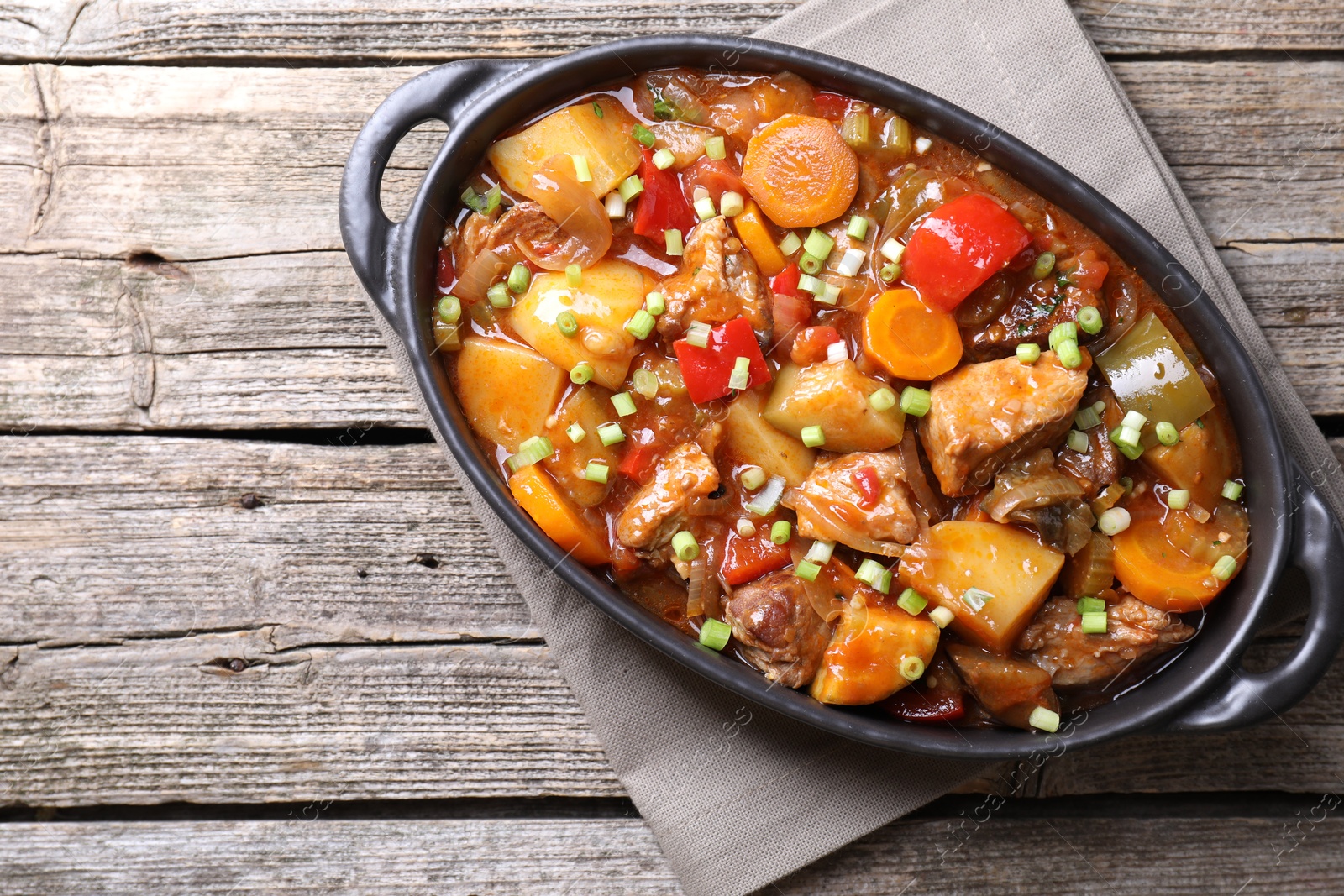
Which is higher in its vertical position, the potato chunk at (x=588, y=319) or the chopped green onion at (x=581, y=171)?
the chopped green onion at (x=581, y=171)

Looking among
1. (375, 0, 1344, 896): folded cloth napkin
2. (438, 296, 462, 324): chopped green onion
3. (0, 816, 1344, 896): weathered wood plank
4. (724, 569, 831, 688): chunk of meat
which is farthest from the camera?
(0, 816, 1344, 896): weathered wood plank

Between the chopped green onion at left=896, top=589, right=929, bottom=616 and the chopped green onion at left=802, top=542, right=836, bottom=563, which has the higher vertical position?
the chopped green onion at left=802, top=542, right=836, bottom=563

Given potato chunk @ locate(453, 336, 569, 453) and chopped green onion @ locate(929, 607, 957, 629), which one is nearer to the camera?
chopped green onion @ locate(929, 607, 957, 629)

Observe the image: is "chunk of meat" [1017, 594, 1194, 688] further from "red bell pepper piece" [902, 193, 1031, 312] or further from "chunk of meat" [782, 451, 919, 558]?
"red bell pepper piece" [902, 193, 1031, 312]

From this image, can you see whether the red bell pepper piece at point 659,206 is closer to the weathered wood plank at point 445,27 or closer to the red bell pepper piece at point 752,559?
the weathered wood plank at point 445,27

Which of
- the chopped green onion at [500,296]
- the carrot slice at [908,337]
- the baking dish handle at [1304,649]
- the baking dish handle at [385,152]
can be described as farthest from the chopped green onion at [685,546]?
the baking dish handle at [1304,649]

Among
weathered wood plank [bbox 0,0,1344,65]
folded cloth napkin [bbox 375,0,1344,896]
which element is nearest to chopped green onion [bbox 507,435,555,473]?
folded cloth napkin [bbox 375,0,1344,896]

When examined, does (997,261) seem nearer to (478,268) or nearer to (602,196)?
(602,196)

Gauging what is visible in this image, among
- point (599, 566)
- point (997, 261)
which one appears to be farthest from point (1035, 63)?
point (599, 566)
